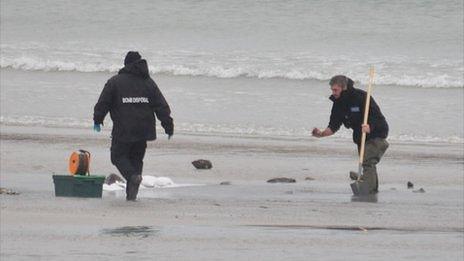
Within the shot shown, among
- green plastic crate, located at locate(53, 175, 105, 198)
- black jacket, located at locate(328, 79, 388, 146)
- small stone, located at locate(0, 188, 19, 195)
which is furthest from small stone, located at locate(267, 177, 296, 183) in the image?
small stone, located at locate(0, 188, 19, 195)

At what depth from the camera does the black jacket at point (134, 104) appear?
40.7 ft

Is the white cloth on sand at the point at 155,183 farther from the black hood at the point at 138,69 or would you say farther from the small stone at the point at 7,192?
the black hood at the point at 138,69

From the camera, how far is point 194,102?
2552 cm

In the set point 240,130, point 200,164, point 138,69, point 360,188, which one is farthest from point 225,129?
point 138,69

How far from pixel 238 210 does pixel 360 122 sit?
9.45ft

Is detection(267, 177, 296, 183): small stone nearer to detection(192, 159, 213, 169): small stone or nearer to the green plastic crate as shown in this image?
detection(192, 159, 213, 169): small stone

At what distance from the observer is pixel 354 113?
1400 cm

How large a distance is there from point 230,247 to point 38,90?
18.3 m

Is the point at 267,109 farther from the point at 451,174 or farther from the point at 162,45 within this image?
the point at 162,45

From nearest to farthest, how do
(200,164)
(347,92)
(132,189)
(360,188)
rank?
(132,189)
(360,188)
(347,92)
(200,164)

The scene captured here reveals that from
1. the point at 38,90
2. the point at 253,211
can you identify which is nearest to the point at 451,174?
the point at 253,211

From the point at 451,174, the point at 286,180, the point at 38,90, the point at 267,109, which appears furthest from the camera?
the point at 38,90

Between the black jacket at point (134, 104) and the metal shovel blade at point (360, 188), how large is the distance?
2246mm

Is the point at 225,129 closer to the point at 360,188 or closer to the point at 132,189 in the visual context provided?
the point at 360,188
